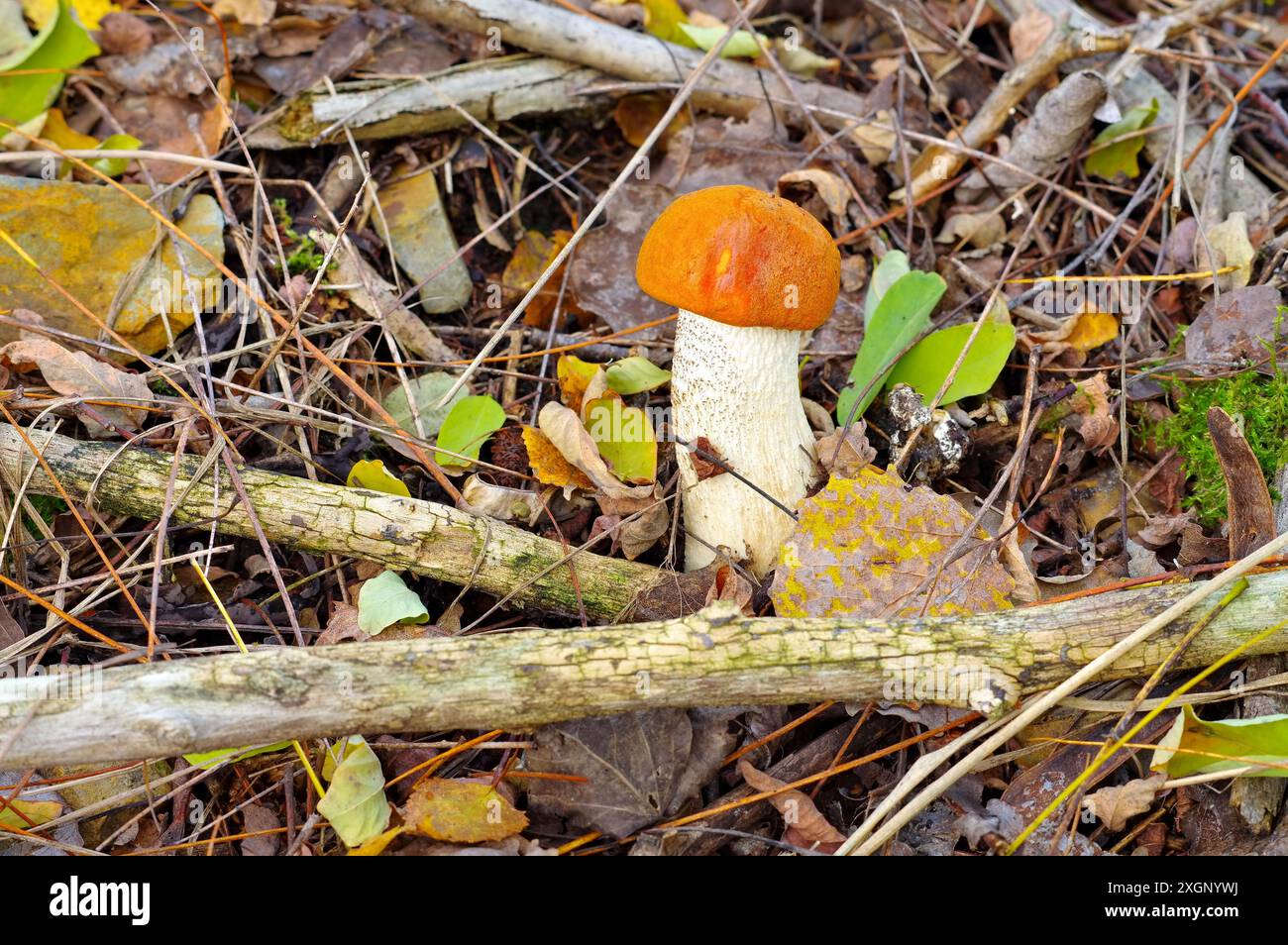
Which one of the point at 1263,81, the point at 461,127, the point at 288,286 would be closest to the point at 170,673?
the point at 288,286

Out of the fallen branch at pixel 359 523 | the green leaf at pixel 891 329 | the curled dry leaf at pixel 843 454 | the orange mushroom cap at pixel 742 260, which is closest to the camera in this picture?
the orange mushroom cap at pixel 742 260

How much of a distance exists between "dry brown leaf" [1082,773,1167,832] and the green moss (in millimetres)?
1053

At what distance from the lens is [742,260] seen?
274cm

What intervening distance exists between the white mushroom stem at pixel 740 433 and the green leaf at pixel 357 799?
1.24m

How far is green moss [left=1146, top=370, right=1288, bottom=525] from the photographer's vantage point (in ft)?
10.2

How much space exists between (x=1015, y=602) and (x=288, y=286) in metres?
2.79

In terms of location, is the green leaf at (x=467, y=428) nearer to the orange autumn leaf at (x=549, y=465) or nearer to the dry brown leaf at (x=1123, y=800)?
the orange autumn leaf at (x=549, y=465)

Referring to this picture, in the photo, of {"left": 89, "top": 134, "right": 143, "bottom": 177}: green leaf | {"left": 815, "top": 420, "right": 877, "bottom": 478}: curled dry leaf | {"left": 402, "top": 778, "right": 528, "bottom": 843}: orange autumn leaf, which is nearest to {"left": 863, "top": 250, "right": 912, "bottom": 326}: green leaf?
{"left": 815, "top": 420, "right": 877, "bottom": 478}: curled dry leaf

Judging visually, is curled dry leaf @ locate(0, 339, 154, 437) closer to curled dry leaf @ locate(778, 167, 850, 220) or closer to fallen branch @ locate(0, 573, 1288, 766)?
fallen branch @ locate(0, 573, 1288, 766)

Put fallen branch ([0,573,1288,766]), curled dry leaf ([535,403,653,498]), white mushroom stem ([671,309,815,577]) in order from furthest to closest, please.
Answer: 1. curled dry leaf ([535,403,653,498])
2. white mushroom stem ([671,309,815,577])
3. fallen branch ([0,573,1288,766])

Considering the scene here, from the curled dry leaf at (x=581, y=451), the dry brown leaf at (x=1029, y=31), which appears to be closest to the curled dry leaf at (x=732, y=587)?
the curled dry leaf at (x=581, y=451)

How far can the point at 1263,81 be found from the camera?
4195 millimetres

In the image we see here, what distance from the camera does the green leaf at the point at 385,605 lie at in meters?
2.82

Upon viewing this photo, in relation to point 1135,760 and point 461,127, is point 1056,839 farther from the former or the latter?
point 461,127
